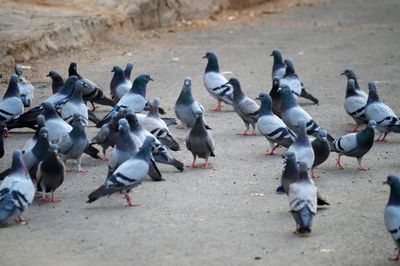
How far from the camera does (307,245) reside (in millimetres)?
7879

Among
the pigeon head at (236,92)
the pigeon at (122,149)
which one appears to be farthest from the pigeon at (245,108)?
the pigeon at (122,149)

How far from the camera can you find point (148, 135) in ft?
32.8

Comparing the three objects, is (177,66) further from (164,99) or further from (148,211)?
(148,211)

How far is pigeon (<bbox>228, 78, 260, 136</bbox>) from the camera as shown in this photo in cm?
1210

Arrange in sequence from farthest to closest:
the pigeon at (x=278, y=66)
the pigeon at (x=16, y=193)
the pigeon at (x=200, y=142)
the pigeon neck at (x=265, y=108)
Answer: the pigeon at (x=278, y=66)
the pigeon neck at (x=265, y=108)
the pigeon at (x=200, y=142)
the pigeon at (x=16, y=193)

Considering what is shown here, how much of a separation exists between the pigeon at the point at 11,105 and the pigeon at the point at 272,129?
9.68 ft

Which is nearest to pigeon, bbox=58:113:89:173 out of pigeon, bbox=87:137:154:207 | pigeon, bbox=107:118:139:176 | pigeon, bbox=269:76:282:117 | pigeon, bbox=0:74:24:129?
pigeon, bbox=107:118:139:176

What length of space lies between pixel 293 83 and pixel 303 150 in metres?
3.82

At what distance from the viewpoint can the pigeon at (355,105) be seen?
12.4 metres

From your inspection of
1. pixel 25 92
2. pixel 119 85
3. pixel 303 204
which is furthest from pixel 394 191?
pixel 25 92

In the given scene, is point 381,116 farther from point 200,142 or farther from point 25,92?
point 25,92

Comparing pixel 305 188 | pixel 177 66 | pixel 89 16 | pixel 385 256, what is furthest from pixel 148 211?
pixel 89 16

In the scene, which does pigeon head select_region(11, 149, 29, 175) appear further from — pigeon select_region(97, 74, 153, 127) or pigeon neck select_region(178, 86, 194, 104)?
pigeon neck select_region(178, 86, 194, 104)

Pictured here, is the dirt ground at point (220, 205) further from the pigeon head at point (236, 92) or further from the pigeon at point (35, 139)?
the pigeon at point (35, 139)
